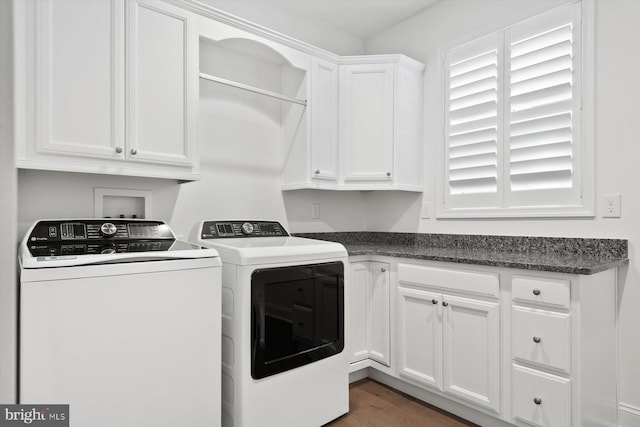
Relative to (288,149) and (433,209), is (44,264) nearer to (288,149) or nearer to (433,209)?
(288,149)

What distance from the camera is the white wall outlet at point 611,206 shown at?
2.00 m

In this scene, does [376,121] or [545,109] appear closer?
[545,109]

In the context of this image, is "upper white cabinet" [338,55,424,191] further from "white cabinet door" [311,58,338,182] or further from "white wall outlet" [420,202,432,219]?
"white wall outlet" [420,202,432,219]

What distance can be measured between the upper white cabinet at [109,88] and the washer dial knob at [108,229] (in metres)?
0.27

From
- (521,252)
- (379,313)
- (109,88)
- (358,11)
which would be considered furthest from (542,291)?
(358,11)

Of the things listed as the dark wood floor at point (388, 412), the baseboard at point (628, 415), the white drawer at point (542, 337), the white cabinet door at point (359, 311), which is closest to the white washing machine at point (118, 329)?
the dark wood floor at point (388, 412)

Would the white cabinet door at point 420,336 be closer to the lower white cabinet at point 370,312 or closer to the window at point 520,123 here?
the lower white cabinet at point 370,312

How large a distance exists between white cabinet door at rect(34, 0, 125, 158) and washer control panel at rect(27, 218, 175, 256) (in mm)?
342

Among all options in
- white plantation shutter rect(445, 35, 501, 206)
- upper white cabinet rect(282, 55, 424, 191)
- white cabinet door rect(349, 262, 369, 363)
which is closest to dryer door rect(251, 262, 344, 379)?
white cabinet door rect(349, 262, 369, 363)

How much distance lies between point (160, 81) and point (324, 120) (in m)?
1.15

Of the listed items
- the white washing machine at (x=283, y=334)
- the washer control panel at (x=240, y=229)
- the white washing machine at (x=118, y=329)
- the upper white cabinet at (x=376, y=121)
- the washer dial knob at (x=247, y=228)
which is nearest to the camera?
the white washing machine at (x=118, y=329)

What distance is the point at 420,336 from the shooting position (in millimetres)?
2309

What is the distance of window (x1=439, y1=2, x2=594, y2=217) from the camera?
2150 mm

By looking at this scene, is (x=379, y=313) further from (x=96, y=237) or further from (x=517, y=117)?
(x=96, y=237)
